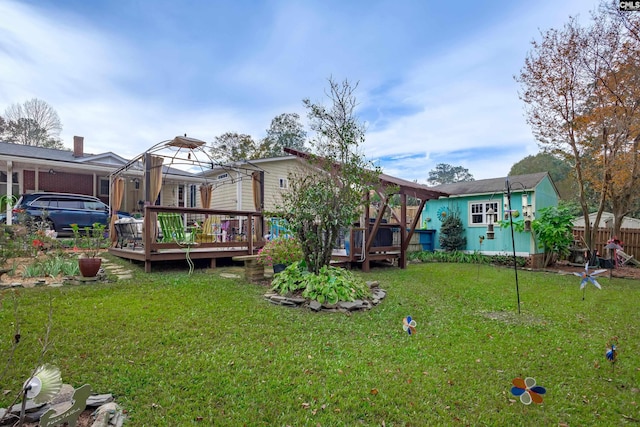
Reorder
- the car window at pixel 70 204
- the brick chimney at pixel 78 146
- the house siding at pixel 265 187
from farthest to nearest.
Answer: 1. the house siding at pixel 265 187
2. the brick chimney at pixel 78 146
3. the car window at pixel 70 204

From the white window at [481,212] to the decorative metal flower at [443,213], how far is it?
3.07 feet

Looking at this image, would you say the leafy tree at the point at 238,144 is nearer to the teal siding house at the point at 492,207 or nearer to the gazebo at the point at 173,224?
the gazebo at the point at 173,224

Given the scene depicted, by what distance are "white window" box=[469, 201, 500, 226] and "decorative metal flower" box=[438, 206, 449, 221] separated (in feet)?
3.07

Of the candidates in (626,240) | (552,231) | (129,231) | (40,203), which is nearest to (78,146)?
(40,203)

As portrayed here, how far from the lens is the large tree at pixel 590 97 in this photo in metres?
8.46

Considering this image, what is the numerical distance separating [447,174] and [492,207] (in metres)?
39.6

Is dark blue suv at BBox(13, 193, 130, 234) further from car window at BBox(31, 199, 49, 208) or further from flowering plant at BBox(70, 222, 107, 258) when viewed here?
flowering plant at BBox(70, 222, 107, 258)

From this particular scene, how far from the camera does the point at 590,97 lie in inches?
356

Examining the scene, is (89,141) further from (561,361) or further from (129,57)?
(561,361)

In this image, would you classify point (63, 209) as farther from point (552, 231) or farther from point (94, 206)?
point (552, 231)

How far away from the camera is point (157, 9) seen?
22.5 ft

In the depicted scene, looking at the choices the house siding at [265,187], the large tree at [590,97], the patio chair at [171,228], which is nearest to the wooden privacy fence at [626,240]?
the large tree at [590,97]

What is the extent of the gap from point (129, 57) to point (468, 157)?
20198 millimetres

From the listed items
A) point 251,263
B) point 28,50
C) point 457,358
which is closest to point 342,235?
point 251,263
